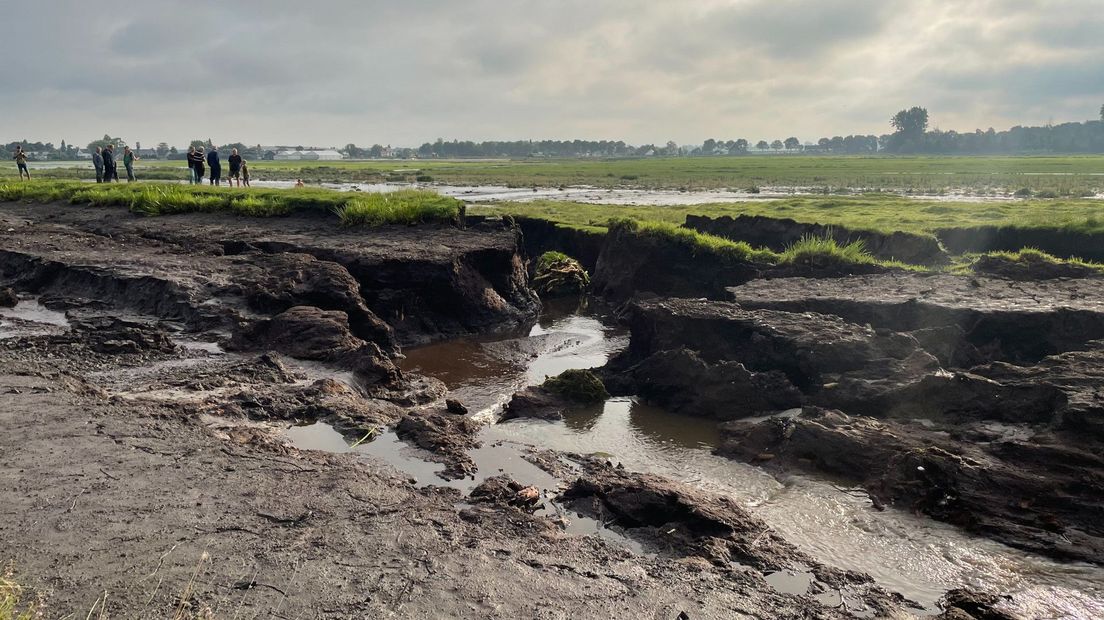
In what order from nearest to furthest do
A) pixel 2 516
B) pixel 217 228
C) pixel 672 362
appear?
pixel 2 516, pixel 672 362, pixel 217 228

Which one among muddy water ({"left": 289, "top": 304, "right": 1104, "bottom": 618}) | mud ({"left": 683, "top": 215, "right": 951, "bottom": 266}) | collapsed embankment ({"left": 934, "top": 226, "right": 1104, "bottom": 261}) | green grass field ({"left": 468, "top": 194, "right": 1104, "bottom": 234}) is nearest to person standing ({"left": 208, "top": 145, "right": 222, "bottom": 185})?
green grass field ({"left": 468, "top": 194, "right": 1104, "bottom": 234})

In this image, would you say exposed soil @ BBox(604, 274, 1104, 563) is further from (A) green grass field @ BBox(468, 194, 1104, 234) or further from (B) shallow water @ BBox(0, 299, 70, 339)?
(B) shallow water @ BBox(0, 299, 70, 339)

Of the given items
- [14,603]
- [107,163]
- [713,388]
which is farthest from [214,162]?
[14,603]

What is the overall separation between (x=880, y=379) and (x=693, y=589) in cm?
495

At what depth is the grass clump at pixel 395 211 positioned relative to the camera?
16.4 m

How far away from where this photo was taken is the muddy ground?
15.3 ft

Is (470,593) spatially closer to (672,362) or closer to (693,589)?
(693,589)

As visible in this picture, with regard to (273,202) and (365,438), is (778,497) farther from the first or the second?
(273,202)

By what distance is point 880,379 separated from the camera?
8742 mm

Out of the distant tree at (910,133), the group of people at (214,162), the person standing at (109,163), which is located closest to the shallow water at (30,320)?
the group of people at (214,162)

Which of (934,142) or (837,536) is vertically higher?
(934,142)

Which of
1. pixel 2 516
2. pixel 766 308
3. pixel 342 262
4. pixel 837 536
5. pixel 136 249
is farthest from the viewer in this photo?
pixel 136 249

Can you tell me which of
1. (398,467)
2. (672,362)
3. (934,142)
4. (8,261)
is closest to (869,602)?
(398,467)

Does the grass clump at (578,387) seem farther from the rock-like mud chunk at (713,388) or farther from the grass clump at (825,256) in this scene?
the grass clump at (825,256)
